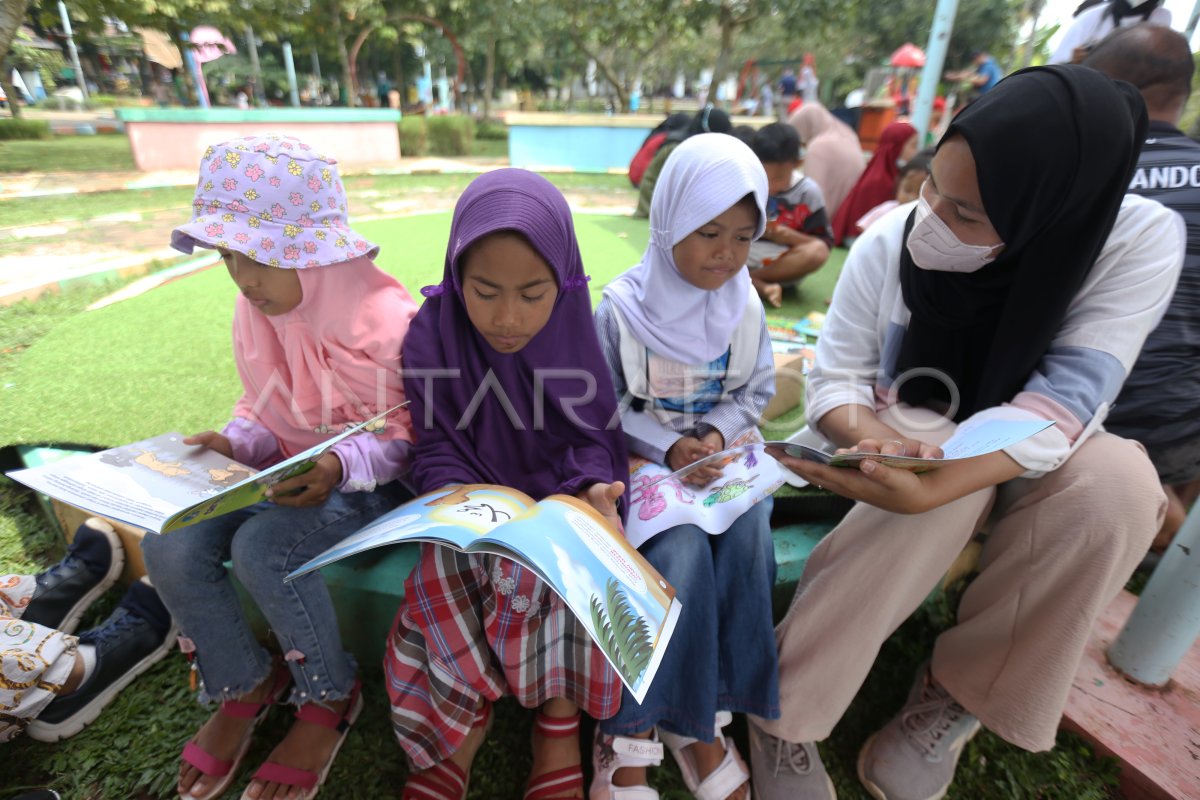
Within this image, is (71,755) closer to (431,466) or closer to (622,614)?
(431,466)

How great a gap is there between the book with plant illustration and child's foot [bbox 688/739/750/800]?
1.45 ft

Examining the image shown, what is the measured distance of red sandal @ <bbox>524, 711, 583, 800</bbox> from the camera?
1317 millimetres

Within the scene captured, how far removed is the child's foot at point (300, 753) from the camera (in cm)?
131

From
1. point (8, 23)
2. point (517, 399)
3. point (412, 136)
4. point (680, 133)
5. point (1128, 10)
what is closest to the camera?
point (517, 399)

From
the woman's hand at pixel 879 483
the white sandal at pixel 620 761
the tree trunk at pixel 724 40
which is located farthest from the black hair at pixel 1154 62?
the tree trunk at pixel 724 40

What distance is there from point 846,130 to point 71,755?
6881 mm

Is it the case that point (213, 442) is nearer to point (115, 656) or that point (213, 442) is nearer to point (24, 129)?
point (115, 656)

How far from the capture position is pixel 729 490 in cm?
142

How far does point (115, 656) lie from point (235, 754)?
1.48 feet

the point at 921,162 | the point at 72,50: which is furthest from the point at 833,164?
the point at 72,50

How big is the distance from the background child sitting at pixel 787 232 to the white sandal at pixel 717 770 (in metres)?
2.95

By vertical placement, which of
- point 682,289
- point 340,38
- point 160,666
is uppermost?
point 340,38

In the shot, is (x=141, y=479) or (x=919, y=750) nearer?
(x=141, y=479)

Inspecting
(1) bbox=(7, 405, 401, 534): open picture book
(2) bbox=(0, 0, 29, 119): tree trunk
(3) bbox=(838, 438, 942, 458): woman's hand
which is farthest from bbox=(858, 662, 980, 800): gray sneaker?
(2) bbox=(0, 0, 29, 119): tree trunk
